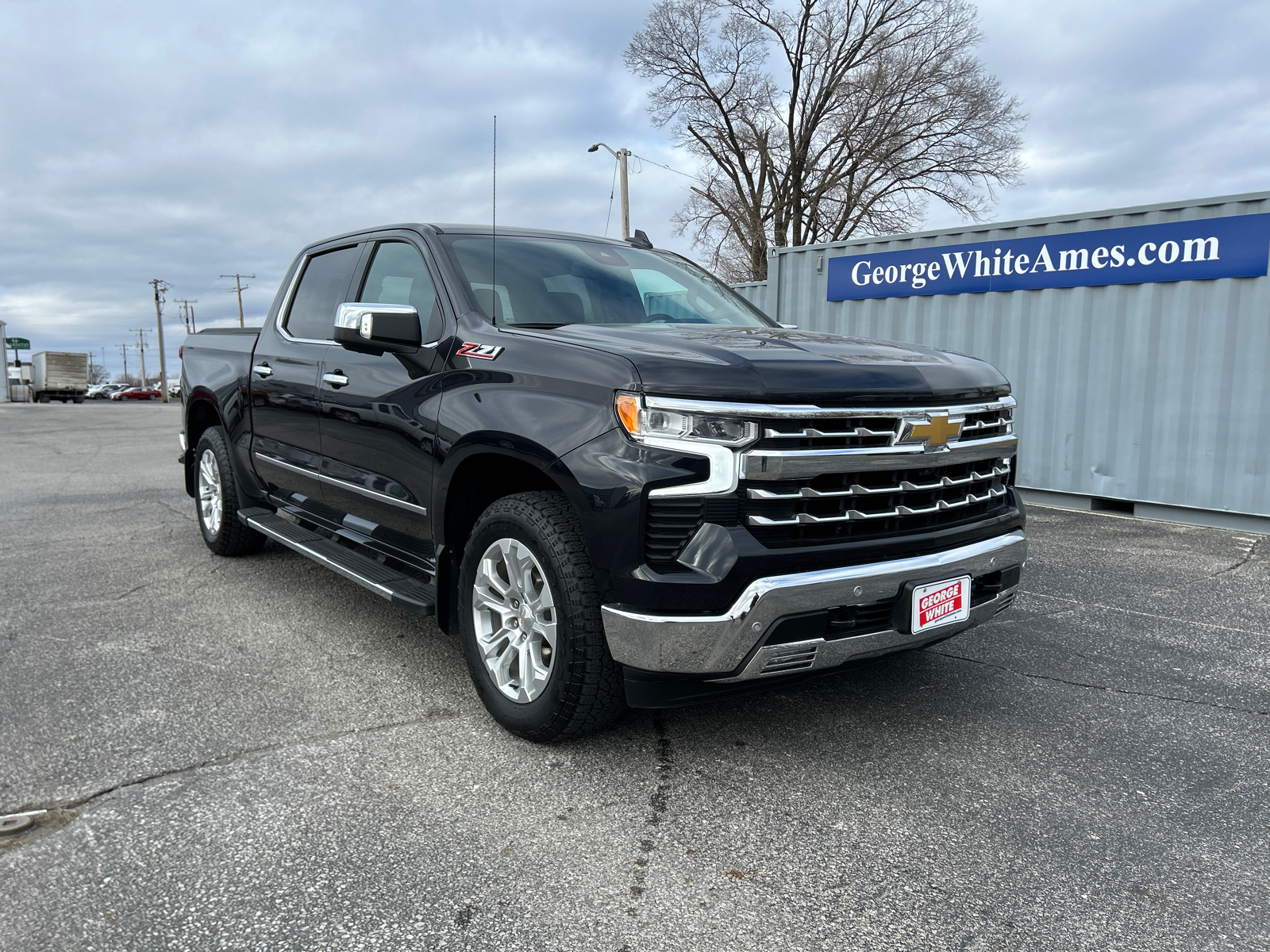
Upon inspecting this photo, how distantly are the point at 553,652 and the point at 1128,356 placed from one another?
713 cm

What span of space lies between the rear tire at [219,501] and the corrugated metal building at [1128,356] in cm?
676

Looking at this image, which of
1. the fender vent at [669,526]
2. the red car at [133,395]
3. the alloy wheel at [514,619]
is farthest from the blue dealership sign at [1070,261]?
the red car at [133,395]

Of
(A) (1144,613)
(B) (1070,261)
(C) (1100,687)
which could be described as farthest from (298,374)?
(B) (1070,261)

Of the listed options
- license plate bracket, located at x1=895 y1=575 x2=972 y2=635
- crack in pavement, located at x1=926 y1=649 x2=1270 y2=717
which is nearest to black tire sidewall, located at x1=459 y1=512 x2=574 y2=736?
license plate bracket, located at x1=895 y1=575 x2=972 y2=635

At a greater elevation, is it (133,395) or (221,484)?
(221,484)

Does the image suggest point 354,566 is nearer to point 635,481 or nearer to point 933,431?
point 635,481

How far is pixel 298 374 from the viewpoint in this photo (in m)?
4.48

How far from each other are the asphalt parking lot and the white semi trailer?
187ft

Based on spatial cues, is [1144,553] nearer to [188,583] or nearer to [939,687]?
[939,687]

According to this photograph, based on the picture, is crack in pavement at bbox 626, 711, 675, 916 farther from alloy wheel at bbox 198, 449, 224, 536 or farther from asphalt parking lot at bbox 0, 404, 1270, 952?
alloy wheel at bbox 198, 449, 224, 536

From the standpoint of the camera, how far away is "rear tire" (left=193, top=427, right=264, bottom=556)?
544 cm

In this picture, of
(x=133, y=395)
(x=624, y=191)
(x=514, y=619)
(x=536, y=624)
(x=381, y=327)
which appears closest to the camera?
(x=536, y=624)

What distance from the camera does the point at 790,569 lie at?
258cm

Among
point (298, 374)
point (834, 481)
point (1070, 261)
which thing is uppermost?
point (1070, 261)
